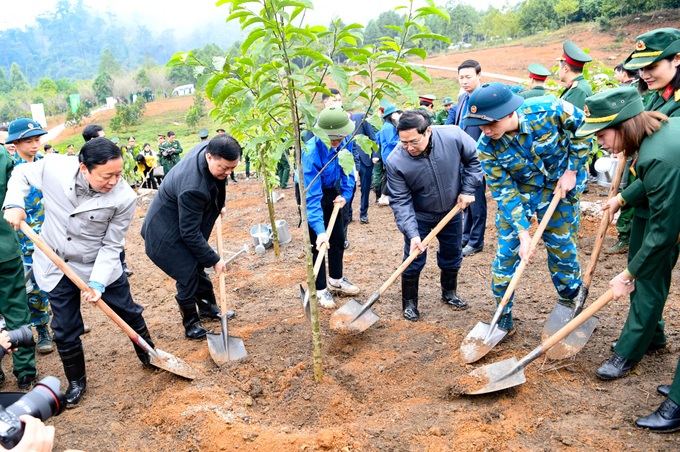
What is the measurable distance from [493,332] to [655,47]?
2254 mm

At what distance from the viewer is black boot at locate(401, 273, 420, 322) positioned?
4227 millimetres

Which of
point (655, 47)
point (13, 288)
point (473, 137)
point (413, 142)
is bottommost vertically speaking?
point (13, 288)

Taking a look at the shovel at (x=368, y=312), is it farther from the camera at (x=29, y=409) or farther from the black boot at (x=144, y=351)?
the camera at (x=29, y=409)

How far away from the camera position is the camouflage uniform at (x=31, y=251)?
4266 mm

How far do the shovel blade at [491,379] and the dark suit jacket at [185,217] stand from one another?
85.7 inches

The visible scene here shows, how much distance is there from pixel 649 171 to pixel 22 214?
3833mm

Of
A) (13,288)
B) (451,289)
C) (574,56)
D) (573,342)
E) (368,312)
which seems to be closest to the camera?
(573,342)

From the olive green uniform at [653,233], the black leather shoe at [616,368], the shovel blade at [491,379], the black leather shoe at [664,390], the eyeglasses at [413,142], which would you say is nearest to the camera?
the olive green uniform at [653,233]

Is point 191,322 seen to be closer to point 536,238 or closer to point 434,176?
point 434,176

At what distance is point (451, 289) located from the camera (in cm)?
447

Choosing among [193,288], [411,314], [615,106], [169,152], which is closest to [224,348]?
[193,288]

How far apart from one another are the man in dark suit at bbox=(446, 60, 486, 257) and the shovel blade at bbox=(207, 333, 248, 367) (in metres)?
3.21

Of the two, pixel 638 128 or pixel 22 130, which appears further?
pixel 22 130

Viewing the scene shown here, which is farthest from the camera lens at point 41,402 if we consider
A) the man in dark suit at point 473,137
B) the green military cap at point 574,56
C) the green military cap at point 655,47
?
the green military cap at point 574,56
